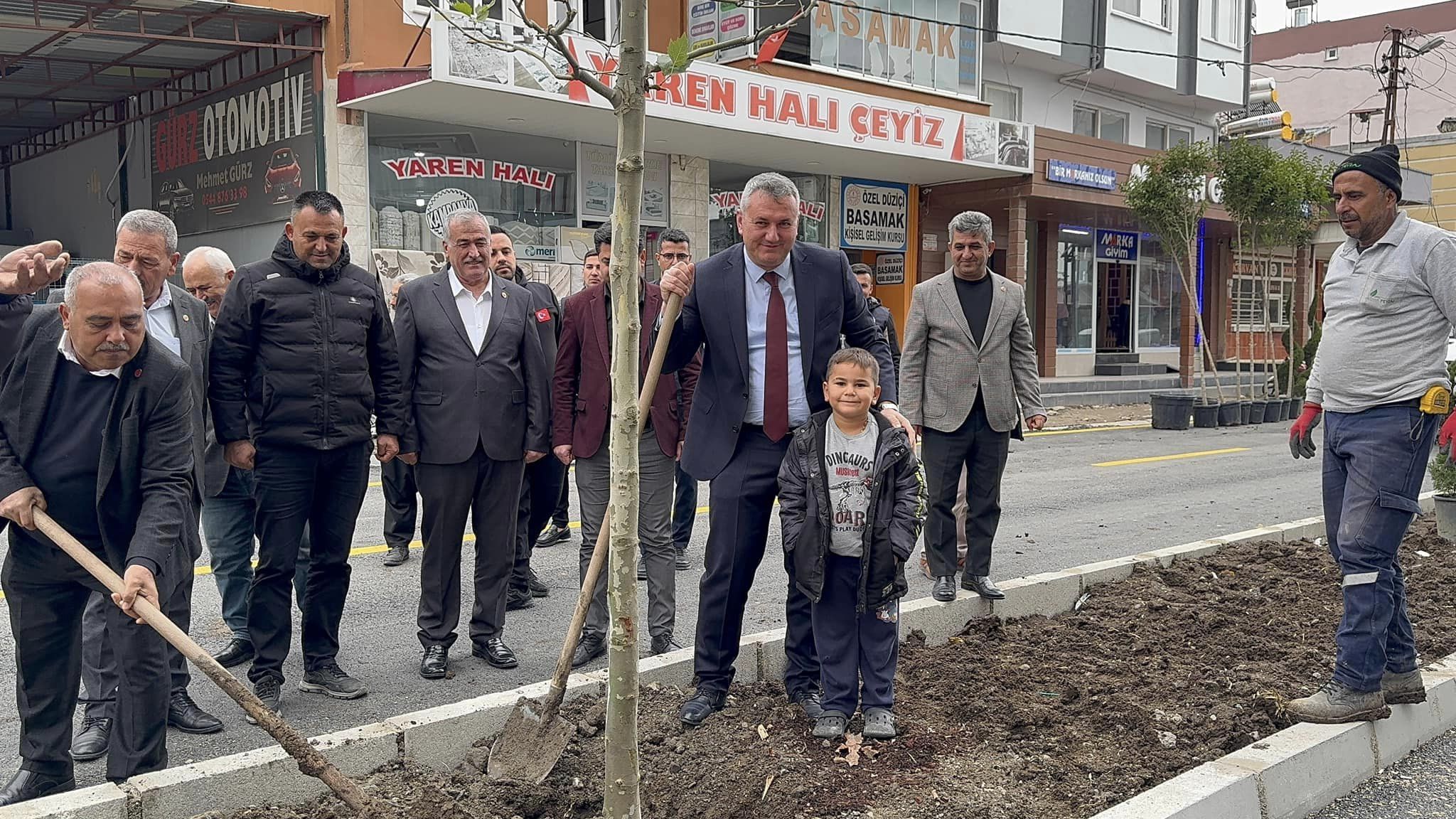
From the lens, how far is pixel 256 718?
3309 mm

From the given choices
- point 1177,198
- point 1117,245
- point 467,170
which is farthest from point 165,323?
point 1117,245

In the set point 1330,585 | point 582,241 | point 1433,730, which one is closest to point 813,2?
point 1433,730

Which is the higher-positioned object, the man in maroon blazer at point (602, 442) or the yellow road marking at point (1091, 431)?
the man in maroon blazer at point (602, 442)

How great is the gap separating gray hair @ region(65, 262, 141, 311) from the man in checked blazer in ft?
13.7

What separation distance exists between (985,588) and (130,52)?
1526 cm

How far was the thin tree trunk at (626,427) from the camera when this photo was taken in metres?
2.87

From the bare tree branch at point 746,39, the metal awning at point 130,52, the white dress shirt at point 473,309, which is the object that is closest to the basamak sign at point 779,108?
the metal awning at point 130,52

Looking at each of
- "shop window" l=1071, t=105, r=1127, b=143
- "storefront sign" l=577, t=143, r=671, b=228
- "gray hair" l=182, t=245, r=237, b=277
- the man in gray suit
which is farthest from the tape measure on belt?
"shop window" l=1071, t=105, r=1127, b=143

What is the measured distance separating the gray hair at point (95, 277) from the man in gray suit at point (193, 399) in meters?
0.68

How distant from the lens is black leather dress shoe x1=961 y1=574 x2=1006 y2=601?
567cm

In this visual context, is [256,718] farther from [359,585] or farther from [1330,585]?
[1330,585]

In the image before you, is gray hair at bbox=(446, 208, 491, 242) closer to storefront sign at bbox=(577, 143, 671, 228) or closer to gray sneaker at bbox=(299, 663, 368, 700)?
gray sneaker at bbox=(299, 663, 368, 700)

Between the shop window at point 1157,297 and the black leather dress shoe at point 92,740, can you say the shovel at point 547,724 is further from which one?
the shop window at point 1157,297

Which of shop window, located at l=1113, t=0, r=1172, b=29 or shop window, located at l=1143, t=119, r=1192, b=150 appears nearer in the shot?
shop window, located at l=1113, t=0, r=1172, b=29
